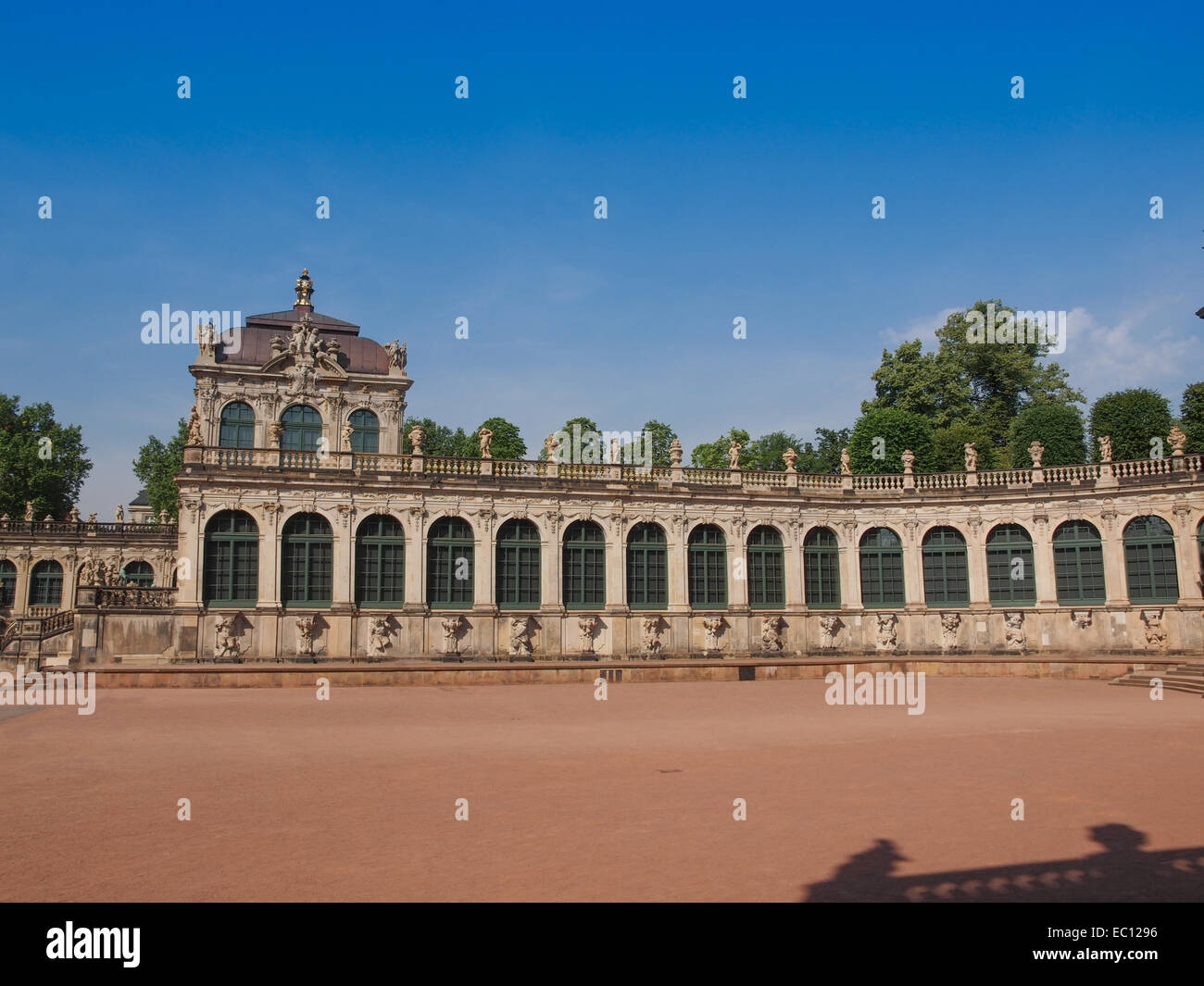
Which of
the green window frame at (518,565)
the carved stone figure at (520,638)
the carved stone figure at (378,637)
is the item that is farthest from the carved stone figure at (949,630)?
the carved stone figure at (378,637)

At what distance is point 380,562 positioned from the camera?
37000 mm

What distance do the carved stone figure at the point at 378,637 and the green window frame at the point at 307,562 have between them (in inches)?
78.5

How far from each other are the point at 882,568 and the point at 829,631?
4075 mm

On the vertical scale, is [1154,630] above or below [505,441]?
below

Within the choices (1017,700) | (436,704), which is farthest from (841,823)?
(1017,700)

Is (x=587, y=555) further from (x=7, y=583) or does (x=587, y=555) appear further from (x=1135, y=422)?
(x=7, y=583)

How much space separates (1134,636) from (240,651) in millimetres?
35820

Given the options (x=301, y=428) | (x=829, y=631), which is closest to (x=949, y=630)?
(x=829, y=631)

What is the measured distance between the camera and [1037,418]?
53.3m

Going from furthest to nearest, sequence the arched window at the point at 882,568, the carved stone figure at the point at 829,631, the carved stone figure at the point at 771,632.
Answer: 1. the arched window at the point at 882,568
2. the carved stone figure at the point at 829,631
3. the carved stone figure at the point at 771,632

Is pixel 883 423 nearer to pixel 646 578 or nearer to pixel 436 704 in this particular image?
pixel 646 578

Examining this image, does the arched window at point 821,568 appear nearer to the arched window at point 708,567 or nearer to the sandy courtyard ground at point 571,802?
the arched window at point 708,567

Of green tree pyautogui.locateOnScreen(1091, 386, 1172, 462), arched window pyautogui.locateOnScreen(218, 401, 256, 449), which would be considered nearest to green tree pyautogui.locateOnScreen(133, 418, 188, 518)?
arched window pyautogui.locateOnScreen(218, 401, 256, 449)

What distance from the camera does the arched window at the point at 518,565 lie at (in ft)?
126
